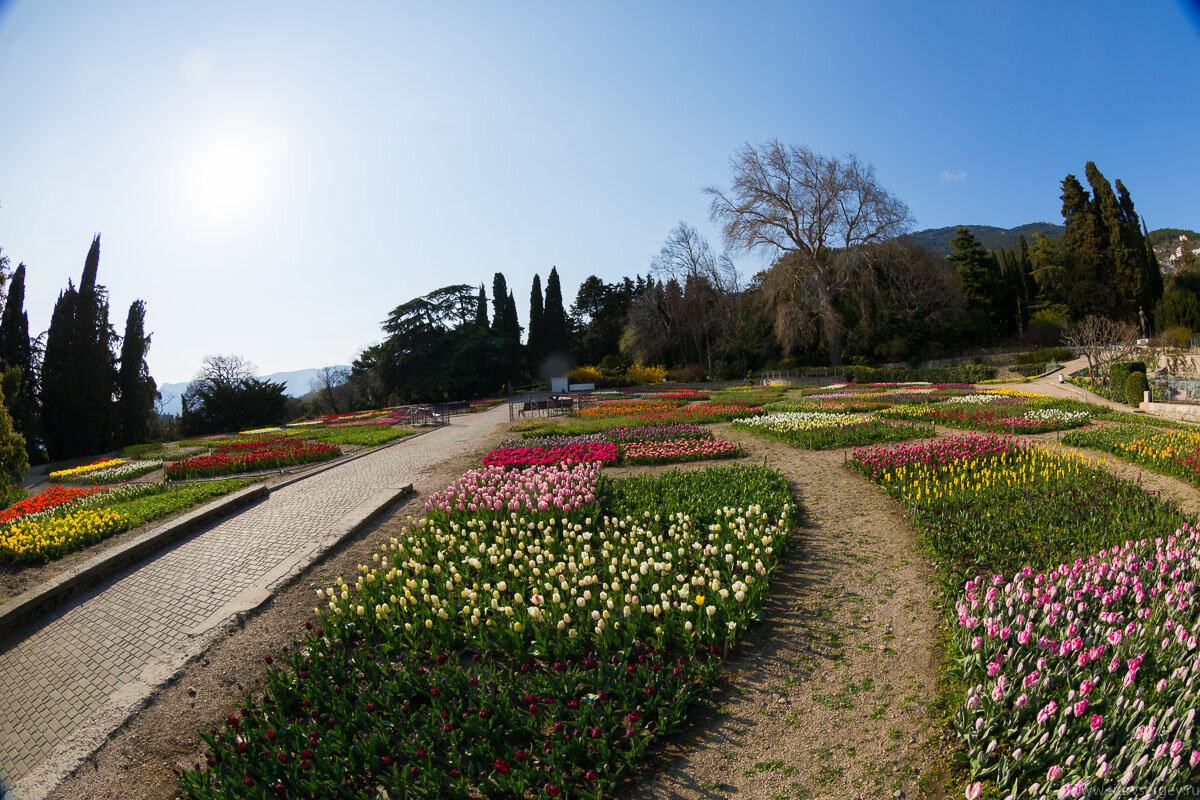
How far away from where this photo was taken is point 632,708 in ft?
10.8

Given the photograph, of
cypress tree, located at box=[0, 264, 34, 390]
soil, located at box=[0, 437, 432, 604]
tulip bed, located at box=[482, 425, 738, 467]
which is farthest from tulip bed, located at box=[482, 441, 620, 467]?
cypress tree, located at box=[0, 264, 34, 390]

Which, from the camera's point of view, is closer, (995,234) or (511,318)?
(511,318)

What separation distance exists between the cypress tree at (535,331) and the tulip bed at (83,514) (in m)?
38.7

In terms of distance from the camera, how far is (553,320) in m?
50.4

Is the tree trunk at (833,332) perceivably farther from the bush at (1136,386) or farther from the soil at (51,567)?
the soil at (51,567)

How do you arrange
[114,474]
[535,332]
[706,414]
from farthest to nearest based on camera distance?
[535,332], [706,414], [114,474]

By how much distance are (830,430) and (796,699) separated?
899 centimetres

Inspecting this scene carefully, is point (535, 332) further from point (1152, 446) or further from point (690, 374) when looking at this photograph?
point (1152, 446)

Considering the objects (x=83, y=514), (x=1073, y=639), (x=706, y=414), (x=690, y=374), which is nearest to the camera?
(x=1073, y=639)

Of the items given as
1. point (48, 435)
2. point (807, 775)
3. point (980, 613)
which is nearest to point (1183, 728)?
point (980, 613)

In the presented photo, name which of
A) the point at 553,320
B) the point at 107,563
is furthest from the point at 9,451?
the point at 553,320

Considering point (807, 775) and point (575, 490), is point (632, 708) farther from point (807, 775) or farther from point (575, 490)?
point (575, 490)

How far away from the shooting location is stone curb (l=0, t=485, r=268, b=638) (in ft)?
17.9

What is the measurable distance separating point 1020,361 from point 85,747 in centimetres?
4228
